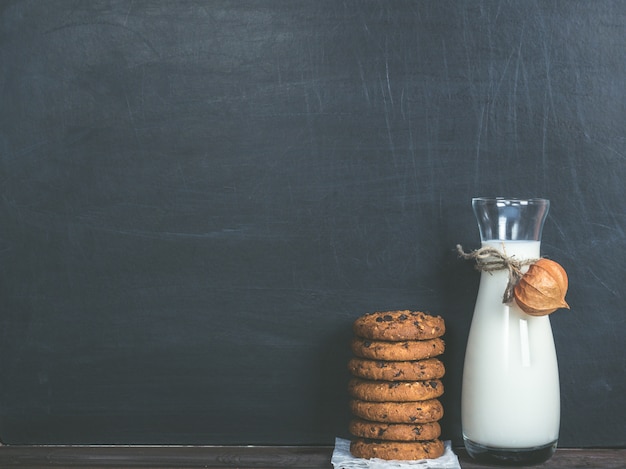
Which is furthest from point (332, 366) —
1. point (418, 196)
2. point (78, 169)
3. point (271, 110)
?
point (78, 169)

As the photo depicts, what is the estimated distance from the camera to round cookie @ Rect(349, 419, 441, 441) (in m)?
1.19

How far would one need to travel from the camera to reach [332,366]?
136 centimetres

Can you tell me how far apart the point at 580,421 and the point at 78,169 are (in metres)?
0.91

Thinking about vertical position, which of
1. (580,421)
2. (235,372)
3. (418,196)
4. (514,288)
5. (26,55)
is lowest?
(580,421)

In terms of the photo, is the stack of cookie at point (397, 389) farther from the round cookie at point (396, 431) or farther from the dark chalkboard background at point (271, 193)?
the dark chalkboard background at point (271, 193)

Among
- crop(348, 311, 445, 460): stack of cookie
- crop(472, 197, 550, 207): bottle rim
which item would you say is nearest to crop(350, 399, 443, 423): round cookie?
crop(348, 311, 445, 460): stack of cookie

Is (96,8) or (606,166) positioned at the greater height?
(96,8)

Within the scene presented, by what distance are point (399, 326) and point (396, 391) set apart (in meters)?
0.09

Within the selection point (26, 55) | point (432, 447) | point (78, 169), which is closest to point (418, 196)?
point (432, 447)

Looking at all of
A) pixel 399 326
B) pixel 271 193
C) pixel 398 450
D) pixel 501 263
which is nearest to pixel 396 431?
pixel 398 450

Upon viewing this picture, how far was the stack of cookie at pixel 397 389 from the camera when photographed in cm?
119

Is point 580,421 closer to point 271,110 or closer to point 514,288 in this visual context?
point 514,288

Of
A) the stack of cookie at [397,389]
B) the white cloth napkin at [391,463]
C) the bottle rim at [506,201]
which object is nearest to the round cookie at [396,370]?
the stack of cookie at [397,389]

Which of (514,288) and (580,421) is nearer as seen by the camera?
(514,288)
